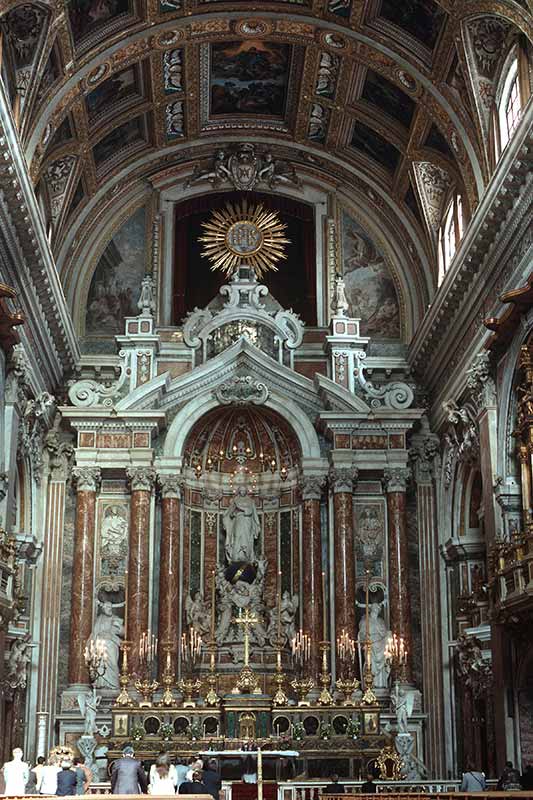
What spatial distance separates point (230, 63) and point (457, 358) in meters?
9.22

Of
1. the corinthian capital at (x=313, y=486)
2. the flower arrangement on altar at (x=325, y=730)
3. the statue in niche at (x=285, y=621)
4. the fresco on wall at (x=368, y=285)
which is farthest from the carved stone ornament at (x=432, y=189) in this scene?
the flower arrangement on altar at (x=325, y=730)

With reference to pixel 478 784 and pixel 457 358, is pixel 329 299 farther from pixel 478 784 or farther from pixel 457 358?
pixel 478 784

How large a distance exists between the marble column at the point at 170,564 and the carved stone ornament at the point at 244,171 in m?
8.66

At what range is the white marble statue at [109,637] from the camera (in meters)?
26.6

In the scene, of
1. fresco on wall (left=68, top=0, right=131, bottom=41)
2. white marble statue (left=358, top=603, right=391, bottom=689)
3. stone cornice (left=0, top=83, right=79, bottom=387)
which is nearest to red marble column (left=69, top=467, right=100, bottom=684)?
stone cornice (left=0, top=83, right=79, bottom=387)

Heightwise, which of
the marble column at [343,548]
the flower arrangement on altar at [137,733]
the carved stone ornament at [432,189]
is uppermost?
the carved stone ornament at [432,189]

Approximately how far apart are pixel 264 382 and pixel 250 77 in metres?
7.68

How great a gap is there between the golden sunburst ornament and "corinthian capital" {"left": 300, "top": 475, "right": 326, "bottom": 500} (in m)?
6.20

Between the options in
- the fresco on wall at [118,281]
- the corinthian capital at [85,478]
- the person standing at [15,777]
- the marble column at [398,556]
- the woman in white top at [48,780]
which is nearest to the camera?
the person standing at [15,777]

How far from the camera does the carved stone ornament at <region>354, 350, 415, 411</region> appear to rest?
29.0 metres

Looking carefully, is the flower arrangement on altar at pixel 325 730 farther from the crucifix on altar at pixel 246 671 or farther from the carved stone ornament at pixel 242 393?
the carved stone ornament at pixel 242 393

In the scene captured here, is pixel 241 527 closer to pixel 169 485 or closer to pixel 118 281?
pixel 169 485

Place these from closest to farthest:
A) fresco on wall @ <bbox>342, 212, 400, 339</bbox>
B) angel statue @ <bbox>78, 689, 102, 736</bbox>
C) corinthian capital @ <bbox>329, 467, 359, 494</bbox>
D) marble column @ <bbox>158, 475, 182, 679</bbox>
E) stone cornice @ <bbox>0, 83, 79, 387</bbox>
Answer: stone cornice @ <bbox>0, 83, 79, 387</bbox>
angel statue @ <bbox>78, 689, 102, 736</bbox>
marble column @ <bbox>158, 475, 182, 679</bbox>
corinthian capital @ <bbox>329, 467, 359, 494</bbox>
fresco on wall @ <bbox>342, 212, 400, 339</bbox>

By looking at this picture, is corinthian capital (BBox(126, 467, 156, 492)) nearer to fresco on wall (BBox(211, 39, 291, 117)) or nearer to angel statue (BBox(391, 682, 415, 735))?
angel statue (BBox(391, 682, 415, 735))
